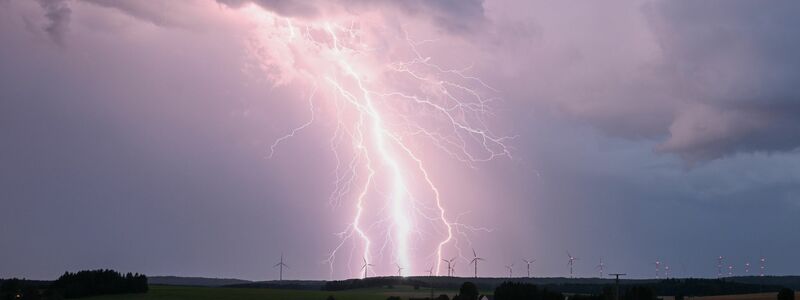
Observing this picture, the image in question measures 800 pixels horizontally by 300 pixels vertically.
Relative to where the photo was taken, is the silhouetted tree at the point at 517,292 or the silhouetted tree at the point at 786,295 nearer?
the silhouetted tree at the point at 786,295

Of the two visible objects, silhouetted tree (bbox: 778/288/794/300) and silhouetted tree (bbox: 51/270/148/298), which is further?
silhouetted tree (bbox: 51/270/148/298)

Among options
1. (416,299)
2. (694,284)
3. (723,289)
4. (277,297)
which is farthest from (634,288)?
(694,284)

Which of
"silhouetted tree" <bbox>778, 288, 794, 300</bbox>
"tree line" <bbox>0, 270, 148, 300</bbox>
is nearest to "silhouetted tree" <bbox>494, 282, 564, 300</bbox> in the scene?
"silhouetted tree" <bbox>778, 288, 794, 300</bbox>

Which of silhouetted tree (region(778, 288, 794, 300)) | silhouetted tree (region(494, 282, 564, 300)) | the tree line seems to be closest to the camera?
silhouetted tree (region(778, 288, 794, 300))

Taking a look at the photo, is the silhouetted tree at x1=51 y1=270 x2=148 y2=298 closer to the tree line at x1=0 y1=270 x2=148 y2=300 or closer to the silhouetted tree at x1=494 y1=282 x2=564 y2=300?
the tree line at x1=0 y1=270 x2=148 y2=300

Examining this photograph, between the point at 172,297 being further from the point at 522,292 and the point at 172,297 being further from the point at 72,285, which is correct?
the point at 522,292

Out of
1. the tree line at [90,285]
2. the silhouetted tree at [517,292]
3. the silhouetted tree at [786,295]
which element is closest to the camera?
the silhouetted tree at [786,295]

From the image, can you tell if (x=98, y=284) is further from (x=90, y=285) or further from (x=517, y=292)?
(x=517, y=292)

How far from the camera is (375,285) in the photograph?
618 feet

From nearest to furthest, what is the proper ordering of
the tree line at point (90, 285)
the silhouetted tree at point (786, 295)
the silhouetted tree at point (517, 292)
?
the silhouetted tree at point (786, 295) → the silhouetted tree at point (517, 292) → the tree line at point (90, 285)

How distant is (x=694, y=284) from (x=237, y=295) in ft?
378

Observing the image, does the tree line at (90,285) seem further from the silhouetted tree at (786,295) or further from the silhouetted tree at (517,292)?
the silhouetted tree at (786,295)

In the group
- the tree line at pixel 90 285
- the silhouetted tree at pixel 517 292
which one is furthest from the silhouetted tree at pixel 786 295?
the tree line at pixel 90 285

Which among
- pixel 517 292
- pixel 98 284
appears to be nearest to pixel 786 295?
pixel 517 292
